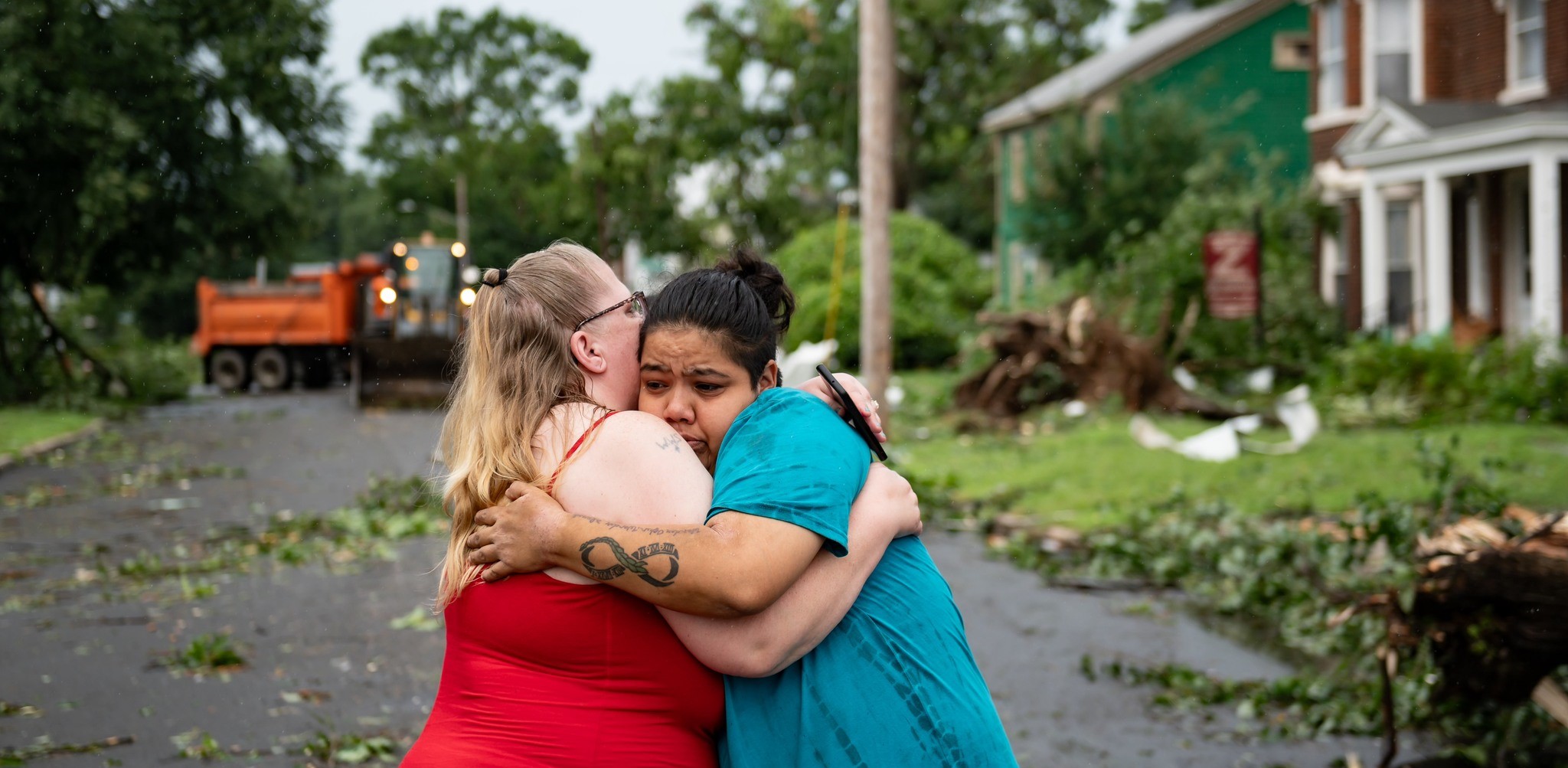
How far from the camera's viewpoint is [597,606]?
2389 mm

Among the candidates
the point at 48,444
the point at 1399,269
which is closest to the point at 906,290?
the point at 1399,269

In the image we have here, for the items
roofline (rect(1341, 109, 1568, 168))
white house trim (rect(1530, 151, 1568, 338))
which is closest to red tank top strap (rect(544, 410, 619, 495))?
white house trim (rect(1530, 151, 1568, 338))

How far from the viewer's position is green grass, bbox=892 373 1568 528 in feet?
34.3

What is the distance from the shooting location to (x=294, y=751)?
18.4 feet

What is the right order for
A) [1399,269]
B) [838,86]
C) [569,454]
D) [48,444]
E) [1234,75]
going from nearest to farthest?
[569,454]
[48,444]
[1399,269]
[1234,75]
[838,86]

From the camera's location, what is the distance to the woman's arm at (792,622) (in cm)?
229

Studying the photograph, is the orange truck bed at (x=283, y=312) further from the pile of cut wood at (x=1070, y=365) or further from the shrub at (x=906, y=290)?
the pile of cut wood at (x=1070, y=365)

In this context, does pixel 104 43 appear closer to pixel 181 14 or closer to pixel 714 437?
pixel 181 14

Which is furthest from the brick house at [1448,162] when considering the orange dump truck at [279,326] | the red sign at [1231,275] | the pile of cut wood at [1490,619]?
the orange dump truck at [279,326]

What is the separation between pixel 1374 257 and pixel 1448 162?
6.78ft

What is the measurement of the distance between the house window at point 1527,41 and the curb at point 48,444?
21029 mm

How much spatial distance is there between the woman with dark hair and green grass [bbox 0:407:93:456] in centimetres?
1710

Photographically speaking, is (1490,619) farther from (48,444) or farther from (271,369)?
(271,369)

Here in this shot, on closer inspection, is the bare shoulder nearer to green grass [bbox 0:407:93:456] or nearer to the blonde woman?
the blonde woman
